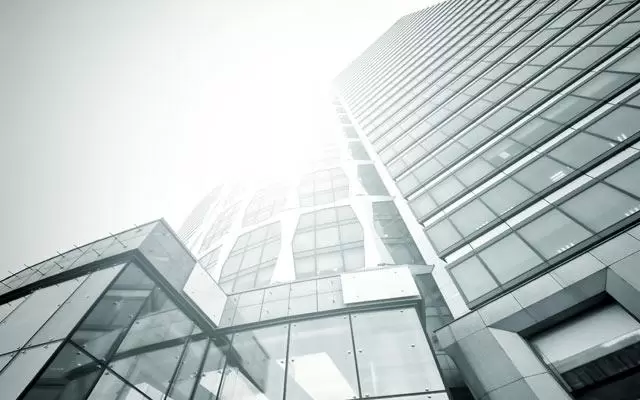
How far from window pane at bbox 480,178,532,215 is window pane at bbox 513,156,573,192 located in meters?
0.31

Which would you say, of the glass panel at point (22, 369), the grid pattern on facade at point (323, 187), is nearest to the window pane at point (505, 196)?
the grid pattern on facade at point (323, 187)

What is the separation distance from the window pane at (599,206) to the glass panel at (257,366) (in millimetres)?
11654

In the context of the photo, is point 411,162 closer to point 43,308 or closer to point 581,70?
point 581,70

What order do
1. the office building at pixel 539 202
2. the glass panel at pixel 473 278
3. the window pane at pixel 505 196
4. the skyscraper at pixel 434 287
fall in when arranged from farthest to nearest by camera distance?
the window pane at pixel 505 196 < the glass panel at pixel 473 278 < the office building at pixel 539 202 < the skyscraper at pixel 434 287

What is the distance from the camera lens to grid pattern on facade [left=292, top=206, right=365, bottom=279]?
59.4 feet

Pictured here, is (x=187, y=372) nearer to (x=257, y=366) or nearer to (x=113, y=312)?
(x=257, y=366)

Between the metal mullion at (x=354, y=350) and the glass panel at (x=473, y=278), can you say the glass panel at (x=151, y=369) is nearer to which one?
the metal mullion at (x=354, y=350)

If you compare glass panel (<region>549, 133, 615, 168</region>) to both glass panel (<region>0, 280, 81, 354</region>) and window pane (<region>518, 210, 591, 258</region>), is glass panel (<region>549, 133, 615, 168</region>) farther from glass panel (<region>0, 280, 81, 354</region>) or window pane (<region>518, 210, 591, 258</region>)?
glass panel (<region>0, 280, 81, 354</region>)

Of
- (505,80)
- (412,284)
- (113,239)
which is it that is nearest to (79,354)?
(113,239)

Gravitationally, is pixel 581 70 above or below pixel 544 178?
above

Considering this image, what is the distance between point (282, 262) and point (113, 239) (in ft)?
31.4

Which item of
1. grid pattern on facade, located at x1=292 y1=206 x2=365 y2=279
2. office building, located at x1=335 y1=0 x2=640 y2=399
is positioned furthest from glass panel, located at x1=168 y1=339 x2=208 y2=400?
office building, located at x1=335 y1=0 x2=640 y2=399

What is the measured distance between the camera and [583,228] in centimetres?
1059

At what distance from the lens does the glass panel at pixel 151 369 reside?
30.0ft
